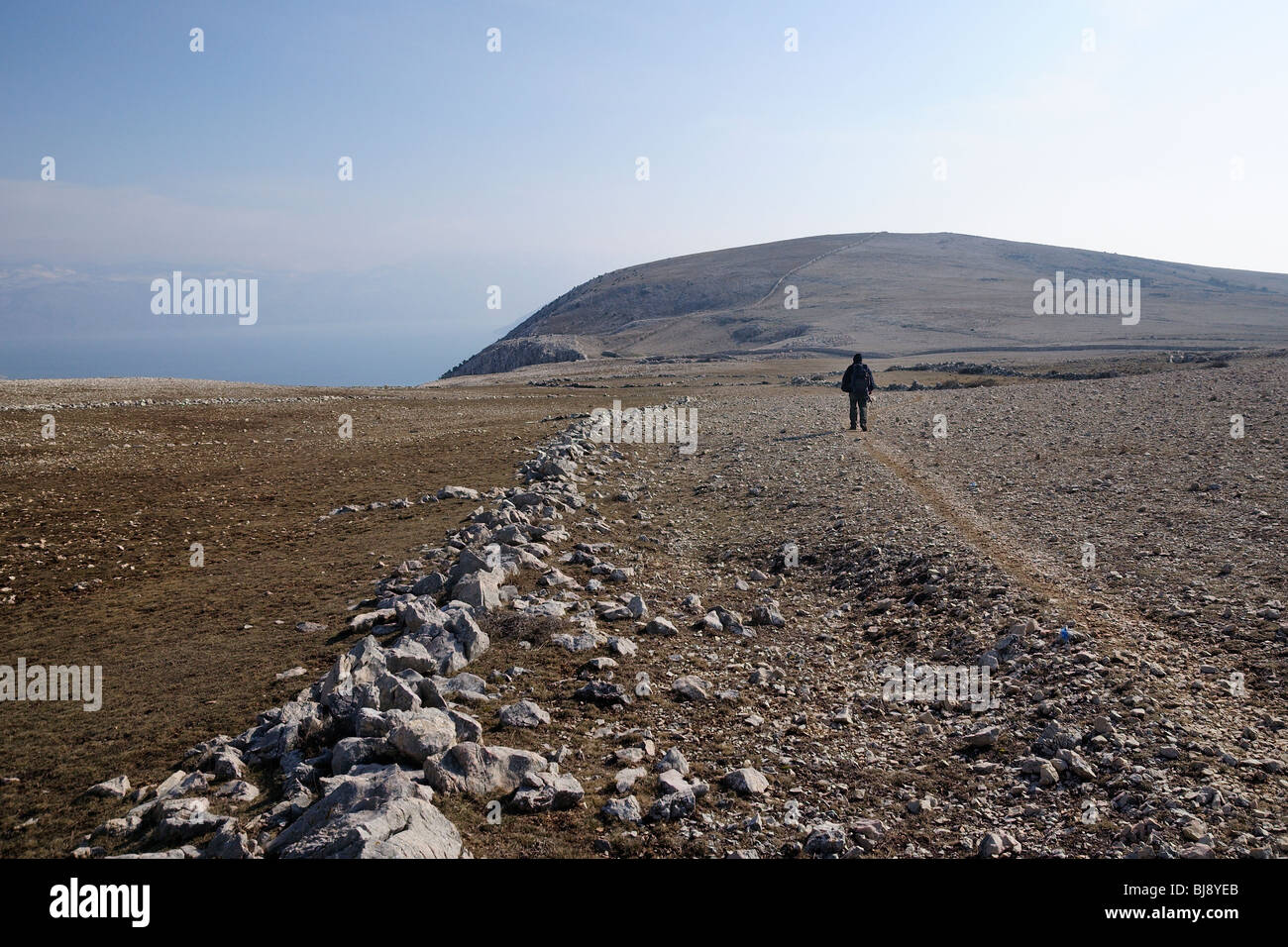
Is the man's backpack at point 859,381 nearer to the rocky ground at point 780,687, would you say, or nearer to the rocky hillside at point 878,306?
the rocky ground at point 780,687

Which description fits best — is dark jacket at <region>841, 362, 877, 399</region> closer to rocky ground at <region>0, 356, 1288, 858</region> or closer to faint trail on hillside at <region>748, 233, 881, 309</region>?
rocky ground at <region>0, 356, 1288, 858</region>

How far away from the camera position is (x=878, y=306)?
128875 millimetres

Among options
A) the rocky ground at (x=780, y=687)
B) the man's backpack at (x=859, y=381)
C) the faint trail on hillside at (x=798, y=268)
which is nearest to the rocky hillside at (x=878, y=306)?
the faint trail on hillside at (x=798, y=268)

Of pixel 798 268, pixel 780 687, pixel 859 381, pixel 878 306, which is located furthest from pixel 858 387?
pixel 798 268

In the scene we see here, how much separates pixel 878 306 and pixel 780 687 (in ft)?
426

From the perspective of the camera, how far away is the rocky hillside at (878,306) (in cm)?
10525

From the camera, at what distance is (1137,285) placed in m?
158

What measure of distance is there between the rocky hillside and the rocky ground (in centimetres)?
6244

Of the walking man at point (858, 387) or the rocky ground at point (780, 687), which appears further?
the walking man at point (858, 387)

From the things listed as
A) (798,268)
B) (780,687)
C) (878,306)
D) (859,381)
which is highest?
(798,268)

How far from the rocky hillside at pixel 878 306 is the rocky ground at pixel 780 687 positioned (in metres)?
62.4

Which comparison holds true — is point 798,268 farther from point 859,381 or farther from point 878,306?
point 859,381
